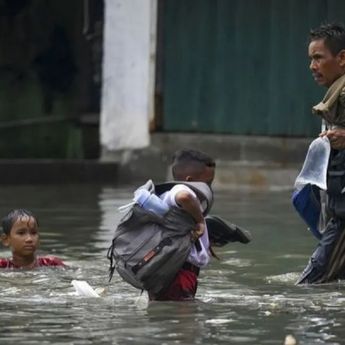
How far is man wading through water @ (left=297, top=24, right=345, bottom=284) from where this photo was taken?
8.94m

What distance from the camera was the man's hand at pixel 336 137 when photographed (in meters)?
8.89

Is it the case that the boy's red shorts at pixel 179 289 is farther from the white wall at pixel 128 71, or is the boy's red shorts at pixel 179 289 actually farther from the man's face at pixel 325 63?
the white wall at pixel 128 71

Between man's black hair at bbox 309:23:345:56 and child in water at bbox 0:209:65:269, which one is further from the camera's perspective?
child in water at bbox 0:209:65:269

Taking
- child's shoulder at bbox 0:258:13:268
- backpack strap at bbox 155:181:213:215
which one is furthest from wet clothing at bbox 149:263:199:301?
child's shoulder at bbox 0:258:13:268

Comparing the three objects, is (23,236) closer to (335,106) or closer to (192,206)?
(192,206)

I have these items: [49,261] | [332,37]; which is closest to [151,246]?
[332,37]

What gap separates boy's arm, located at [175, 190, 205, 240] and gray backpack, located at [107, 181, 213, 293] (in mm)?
34

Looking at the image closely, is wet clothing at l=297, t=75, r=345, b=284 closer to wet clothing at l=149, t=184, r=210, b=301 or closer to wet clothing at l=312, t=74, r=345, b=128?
wet clothing at l=312, t=74, r=345, b=128

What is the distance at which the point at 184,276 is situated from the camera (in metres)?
8.48

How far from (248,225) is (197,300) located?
4.52 meters

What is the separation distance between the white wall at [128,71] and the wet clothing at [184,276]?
28.5 ft

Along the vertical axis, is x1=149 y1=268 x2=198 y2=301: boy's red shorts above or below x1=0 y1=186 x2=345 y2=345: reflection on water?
above

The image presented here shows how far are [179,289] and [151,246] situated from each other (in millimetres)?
323

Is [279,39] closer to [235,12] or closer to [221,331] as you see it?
[235,12]
